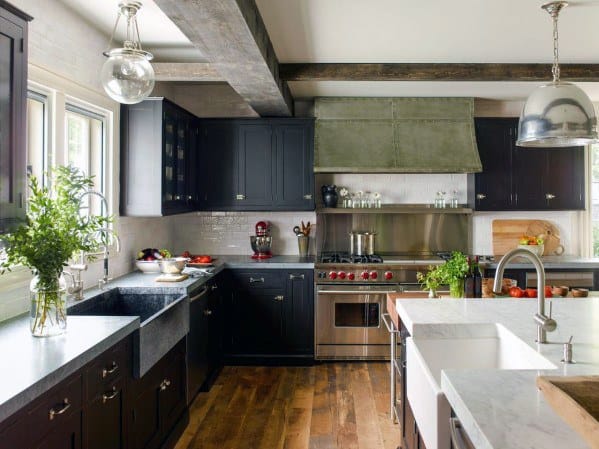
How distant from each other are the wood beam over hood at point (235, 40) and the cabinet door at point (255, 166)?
866mm

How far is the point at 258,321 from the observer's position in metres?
5.21

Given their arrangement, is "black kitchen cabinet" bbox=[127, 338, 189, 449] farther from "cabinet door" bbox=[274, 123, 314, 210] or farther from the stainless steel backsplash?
the stainless steel backsplash

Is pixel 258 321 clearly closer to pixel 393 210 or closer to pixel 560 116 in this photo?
pixel 393 210

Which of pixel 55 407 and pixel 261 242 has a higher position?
pixel 261 242

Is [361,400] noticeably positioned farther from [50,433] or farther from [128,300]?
[50,433]

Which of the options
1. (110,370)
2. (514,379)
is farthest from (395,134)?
(514,379)

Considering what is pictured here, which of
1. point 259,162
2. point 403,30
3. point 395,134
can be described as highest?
point 403,30

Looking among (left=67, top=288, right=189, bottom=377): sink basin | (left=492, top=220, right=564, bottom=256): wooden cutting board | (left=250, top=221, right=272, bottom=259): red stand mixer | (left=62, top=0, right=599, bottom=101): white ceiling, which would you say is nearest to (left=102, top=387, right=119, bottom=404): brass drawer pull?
(left=67, top=288, right=189, bottom=377): sink basin

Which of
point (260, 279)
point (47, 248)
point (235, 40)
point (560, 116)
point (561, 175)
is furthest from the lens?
point (561, 175)

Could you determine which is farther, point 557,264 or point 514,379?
point 557,264

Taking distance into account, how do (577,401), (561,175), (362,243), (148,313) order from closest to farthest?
(577,401) < (148,313) < (561,175) < (362,243)

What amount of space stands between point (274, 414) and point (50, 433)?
2.24m

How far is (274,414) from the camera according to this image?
399 cm

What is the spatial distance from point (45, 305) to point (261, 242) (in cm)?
331
